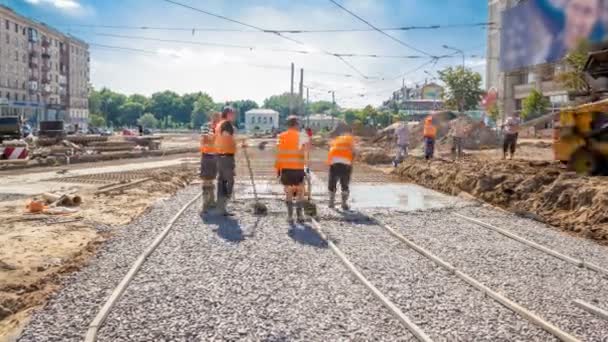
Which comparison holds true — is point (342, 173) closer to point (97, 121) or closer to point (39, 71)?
point (39, 71)

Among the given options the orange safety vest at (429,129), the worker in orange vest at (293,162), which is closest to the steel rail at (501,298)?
the worker in orange vest at (293,162)

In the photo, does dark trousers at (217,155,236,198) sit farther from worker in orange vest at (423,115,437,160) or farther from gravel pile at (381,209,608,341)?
worker in orange vest at (423,115,437,160)

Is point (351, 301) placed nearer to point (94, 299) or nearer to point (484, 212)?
point (94, 299)

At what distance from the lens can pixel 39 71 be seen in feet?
292

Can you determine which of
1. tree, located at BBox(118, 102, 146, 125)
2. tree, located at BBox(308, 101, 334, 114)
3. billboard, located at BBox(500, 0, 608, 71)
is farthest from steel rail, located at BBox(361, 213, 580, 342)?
tree, located at BBox(308, 101, 334, 114)

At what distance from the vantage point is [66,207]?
10.6 m

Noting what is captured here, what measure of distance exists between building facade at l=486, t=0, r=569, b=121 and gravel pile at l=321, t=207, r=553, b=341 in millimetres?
43493

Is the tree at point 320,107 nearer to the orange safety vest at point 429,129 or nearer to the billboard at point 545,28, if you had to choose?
the billboard at point 545,28

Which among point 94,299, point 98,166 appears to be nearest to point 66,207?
point 94,299

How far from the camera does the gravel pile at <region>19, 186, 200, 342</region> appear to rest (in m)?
4.48

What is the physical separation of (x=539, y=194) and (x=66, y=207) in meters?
8.83

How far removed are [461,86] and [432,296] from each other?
5177 centimetres

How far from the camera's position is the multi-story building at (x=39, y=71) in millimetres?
78688

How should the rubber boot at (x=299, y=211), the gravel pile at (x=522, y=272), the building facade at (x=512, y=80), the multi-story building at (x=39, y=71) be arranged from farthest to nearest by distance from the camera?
the multi-story building at (x=39, y=71) < the building facade at (x=512, y=80) < the rubber boot at (x=299, y=211) < the gravel pile at (x=522, y=272)
